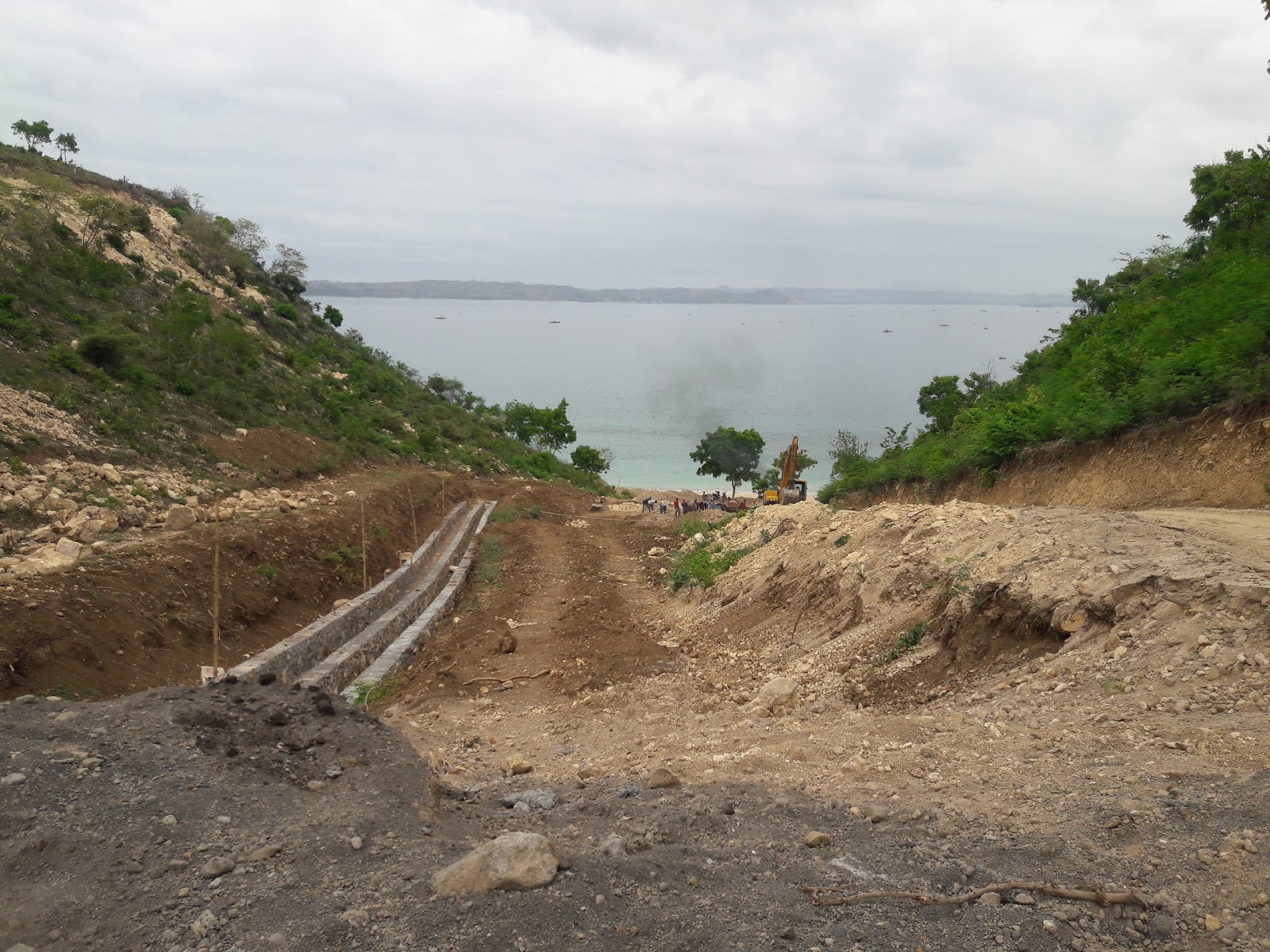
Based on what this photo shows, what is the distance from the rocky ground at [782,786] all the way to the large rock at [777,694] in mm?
30

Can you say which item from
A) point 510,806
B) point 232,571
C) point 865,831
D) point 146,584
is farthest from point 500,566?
point 865,831

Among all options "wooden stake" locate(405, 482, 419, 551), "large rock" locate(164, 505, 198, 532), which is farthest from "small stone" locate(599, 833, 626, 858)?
"wooden stake" locate(405, 482, 419, 551)

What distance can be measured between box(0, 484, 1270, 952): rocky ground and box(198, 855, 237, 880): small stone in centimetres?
2

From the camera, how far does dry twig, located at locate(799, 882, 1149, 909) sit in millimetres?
3471

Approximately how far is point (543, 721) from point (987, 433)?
1134 centimetres

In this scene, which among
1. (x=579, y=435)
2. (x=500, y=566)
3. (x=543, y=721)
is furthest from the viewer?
(x=579, y=435)

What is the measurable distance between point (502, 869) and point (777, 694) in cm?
429

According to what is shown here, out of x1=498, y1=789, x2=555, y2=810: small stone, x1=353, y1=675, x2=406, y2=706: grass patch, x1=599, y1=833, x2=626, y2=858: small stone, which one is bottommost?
x1=353, y1=675, x2=406, y2=706: grass patch

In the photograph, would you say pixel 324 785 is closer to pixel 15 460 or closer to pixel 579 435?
pixel 15 460

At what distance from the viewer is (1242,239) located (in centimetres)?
1870

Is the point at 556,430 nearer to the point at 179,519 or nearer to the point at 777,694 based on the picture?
the point at 179,519

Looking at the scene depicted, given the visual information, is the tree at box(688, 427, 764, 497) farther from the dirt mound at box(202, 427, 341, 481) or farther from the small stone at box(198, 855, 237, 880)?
the small stone at box(198, 855, 237, 880)

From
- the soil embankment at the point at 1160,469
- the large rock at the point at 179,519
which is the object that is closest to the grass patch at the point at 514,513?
the large rock at the point at 179,519

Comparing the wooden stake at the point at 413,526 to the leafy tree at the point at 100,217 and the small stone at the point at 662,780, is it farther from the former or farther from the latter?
the leafy tree at the point at 100,217
